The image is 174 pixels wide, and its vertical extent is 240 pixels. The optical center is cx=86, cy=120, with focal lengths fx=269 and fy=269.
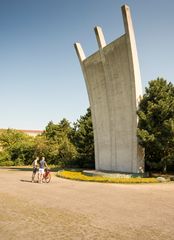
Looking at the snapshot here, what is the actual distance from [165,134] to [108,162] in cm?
721

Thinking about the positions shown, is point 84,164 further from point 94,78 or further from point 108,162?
point 94,78

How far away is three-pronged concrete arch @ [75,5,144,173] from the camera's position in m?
23.2

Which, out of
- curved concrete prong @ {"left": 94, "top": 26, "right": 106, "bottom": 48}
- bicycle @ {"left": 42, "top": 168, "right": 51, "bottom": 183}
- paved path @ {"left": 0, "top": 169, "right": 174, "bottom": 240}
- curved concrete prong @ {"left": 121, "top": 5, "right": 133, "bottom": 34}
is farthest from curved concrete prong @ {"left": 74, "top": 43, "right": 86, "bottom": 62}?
paved path @ {"left": 0, "top": 169, "right": 174, "bottom": 240}

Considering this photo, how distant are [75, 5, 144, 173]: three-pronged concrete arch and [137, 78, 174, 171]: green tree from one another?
0.91 meters

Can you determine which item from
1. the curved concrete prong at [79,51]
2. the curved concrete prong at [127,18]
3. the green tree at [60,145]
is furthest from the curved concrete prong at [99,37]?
the green tree at [60,145]

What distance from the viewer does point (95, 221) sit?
777cm

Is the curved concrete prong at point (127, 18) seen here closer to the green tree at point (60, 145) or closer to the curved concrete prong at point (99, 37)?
the curved concrete prong at point (99, 37)

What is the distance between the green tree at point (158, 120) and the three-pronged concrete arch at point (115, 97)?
2.99 ft

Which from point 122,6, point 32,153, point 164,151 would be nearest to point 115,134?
point 164,151

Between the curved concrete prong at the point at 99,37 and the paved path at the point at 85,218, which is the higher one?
the curved concrete prong at the point at 99,37

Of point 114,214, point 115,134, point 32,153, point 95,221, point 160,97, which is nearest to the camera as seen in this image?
point 95,221

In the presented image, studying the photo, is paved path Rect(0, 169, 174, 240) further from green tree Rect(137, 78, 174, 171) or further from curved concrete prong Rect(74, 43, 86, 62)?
curved concrete prong Rect(74, 43, 86, 62)

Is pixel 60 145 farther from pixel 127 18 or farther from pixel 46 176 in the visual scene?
pixel 127 18

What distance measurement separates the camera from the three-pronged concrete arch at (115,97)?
912 inches
